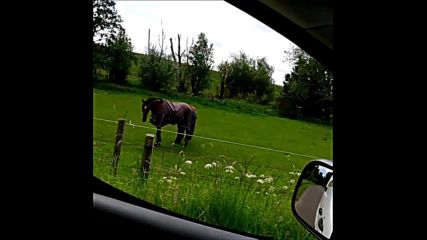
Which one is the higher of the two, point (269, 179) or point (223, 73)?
point (223, 73)

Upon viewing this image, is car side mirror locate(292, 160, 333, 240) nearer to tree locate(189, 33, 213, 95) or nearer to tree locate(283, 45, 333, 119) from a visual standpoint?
tree locate(283, 45, 333, 119)

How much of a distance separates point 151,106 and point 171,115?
0.10 meters

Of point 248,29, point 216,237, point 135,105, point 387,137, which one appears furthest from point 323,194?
point 135,105

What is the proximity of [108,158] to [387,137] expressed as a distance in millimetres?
1764

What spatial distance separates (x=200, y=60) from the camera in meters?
2.47

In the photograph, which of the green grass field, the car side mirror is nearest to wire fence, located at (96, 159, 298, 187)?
the green grass field

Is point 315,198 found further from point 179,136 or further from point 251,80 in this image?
point 179,136

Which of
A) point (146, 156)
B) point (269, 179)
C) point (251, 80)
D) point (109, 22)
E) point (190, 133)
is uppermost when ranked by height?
point (109, 22)

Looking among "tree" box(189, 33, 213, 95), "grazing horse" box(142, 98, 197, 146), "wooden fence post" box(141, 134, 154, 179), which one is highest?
"tree" box(189, 33, 213, 95)

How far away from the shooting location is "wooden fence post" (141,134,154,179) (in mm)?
2459

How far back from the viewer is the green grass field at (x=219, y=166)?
2.26m

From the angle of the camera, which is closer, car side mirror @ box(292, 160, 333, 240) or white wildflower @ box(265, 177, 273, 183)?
car side mirror @ box(292, 160, 333, 240)

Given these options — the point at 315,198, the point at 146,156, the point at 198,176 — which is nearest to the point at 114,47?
the point at 146,156
